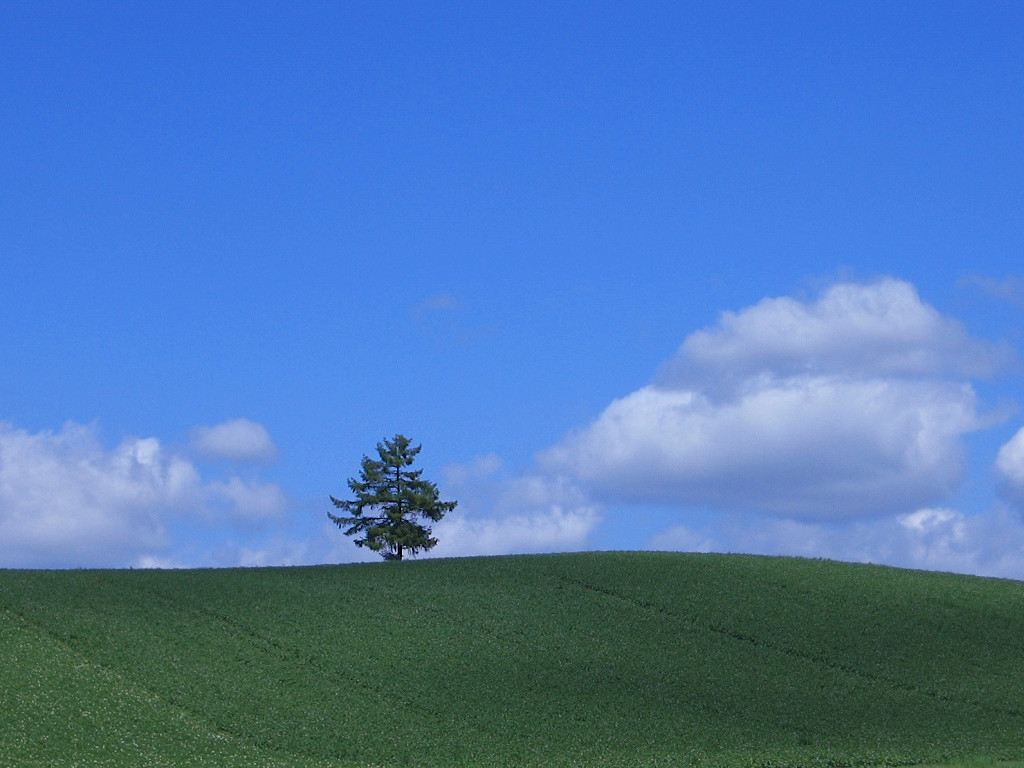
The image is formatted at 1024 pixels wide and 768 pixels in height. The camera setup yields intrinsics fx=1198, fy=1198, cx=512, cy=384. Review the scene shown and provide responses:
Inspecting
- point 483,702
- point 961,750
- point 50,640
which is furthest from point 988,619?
point 50,640

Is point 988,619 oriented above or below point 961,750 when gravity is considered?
above

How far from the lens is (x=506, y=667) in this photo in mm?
50219

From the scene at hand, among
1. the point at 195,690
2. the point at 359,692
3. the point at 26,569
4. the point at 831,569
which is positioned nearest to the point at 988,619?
the point at 831,569

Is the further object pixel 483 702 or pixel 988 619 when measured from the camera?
pixel 988 619

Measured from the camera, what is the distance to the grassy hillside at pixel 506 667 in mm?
40875

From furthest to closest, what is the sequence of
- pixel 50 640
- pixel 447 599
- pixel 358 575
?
pixel 358 575, pixel 447 599, pixel 50 640

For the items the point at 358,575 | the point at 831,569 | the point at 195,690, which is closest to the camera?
the point at 195,690

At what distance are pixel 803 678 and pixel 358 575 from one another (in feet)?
81.5

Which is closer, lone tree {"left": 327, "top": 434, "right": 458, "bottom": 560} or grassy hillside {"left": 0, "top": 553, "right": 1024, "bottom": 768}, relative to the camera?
grassy hillside {"left": 0, "top": 553, "right": 1024, "bottom": 768}

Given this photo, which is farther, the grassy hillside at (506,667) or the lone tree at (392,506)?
the lone tree at (392,506)

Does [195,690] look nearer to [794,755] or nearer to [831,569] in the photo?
[794,755]

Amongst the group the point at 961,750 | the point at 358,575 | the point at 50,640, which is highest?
the point at 358,575

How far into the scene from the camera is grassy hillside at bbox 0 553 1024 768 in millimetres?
40875

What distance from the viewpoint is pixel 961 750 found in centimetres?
4369
